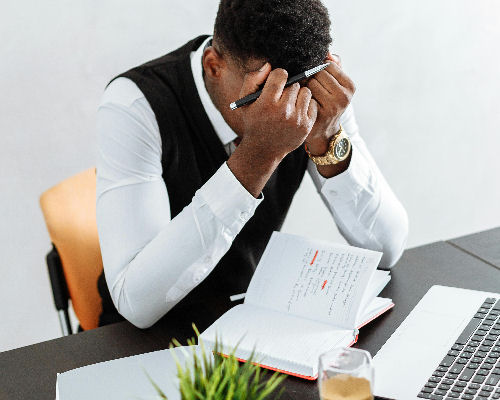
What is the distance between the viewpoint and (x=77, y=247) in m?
1.58

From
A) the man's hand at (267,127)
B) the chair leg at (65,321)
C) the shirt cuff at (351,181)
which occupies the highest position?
the man's hand at (267,127)

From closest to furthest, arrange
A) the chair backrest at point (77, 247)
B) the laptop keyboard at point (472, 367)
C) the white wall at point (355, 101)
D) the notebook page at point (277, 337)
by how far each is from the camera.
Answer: the laptop keyboard at point (472, 367), the notebook page at point (277, 337), the chair backrest at point (77, 247), the white wall at point (355, 101)

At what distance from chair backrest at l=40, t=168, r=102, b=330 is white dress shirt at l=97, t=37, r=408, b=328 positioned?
8.5 inches

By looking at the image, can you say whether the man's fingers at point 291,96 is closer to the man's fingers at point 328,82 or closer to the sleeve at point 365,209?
the man's fingers at point 328,82

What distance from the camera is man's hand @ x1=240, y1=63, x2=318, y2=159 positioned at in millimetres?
1246

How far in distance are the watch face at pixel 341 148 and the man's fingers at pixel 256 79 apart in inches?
9.8

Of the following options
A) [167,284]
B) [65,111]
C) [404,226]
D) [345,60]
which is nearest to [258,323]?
[167,284]

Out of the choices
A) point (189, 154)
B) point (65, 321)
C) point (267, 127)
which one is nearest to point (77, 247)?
point (65, 321)

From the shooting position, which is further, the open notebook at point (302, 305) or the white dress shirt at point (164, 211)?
the white dress shirt at point (164, 211)

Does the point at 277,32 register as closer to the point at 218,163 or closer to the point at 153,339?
the point at 218,163

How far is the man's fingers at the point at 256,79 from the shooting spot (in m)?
1.26

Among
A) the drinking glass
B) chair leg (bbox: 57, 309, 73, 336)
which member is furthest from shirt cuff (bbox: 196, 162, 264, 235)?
chair leg (bbox: 57, 309, 73, 336)

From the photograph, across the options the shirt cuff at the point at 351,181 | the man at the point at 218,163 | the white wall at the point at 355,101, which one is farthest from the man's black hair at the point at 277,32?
the white wall at the point at 355,101

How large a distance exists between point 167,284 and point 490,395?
60 centimetres
